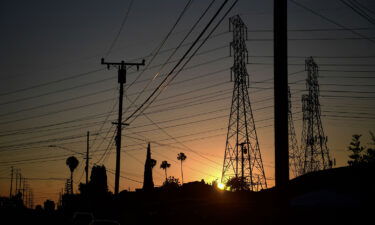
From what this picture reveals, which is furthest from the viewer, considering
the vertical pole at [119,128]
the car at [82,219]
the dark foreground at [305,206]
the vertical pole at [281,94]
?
the vertical pole at [119,128]

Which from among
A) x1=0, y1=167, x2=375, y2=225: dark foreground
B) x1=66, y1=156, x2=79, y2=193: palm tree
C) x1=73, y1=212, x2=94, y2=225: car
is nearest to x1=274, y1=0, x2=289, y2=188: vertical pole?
x1=0, y1=167, x2=375, y2=225: dark foreground

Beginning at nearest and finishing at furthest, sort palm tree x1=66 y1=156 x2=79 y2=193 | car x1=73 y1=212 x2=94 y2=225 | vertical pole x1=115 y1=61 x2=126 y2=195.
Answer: car x1=73 y1=212 x2=94 y2=225
vertical pole x1=115 y1=61 x2=126 y2=195
palm tree x1=66 y1=156 x2=79 y2=193

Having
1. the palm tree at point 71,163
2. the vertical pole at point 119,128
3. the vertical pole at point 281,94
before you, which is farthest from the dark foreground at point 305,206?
the palm tree at point 71,163

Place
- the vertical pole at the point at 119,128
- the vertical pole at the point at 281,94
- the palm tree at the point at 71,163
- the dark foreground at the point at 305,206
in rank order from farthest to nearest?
1. the palm tree at the point at 71,163
2. the vertical pole at the point at 119,128
3. the dark foreground at the point at 305,206
4. the vertical pole at the point at 281,94

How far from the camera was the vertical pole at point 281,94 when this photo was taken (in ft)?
45.5

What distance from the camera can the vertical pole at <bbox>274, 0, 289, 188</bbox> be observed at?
1388 centimetres

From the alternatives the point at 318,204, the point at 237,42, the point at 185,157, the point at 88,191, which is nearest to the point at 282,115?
the point at 318,204

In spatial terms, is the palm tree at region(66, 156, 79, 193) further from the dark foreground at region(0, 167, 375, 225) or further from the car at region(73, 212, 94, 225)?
the dark foreground at region(0, 167, 375, 225)

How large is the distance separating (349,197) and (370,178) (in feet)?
6.38

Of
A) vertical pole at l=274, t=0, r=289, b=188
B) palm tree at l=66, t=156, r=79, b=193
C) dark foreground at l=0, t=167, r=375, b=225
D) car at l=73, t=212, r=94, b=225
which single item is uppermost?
palm tree at l=66, t=156, r=79, b=193

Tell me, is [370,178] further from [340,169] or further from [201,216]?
[201,216]

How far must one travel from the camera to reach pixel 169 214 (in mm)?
31500

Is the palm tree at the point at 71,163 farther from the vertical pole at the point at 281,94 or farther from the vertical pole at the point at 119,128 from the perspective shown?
the vertical pole at the point at 281,94

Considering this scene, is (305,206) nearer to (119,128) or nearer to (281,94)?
(281,94)
